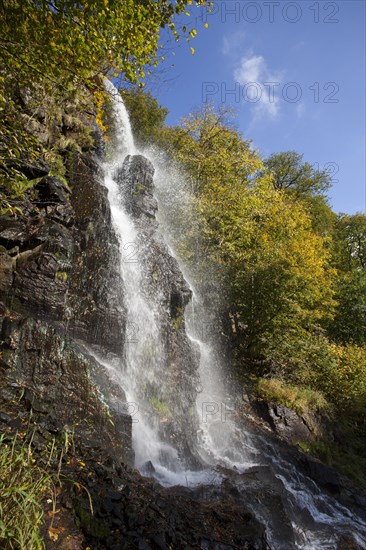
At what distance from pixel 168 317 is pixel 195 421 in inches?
137

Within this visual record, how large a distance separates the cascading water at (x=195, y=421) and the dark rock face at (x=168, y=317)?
0.15 feet

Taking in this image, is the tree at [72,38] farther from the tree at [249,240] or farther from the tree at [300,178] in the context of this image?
the tree at [300,178]

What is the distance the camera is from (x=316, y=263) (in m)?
19.7

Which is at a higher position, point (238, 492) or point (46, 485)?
point (46, 485)

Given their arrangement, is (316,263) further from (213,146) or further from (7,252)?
A: (7,252)

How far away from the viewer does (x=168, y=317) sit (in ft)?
40.2

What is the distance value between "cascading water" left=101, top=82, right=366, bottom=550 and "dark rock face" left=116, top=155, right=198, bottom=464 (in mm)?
45

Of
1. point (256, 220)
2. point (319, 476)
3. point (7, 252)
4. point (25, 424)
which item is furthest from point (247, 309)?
point (25, 424)

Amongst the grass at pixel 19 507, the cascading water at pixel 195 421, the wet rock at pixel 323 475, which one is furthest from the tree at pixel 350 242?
the grass at pixel 19 507

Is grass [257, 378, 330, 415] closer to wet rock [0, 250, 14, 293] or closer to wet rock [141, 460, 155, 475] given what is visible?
wet rock [141, 460, 155, 475]

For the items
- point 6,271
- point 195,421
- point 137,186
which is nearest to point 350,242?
point 137,186

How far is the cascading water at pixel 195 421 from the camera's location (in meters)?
7.76

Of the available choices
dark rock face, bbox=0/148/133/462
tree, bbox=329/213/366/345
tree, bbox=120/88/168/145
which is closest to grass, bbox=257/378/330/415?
tree, bbox=329/213/366/345

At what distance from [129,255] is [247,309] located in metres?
6.53
